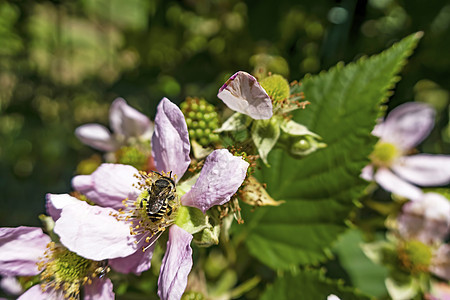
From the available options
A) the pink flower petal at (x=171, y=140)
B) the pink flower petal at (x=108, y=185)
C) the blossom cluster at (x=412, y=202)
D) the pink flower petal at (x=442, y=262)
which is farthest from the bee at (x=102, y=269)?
the pink flower petal at (x=442, y=262)

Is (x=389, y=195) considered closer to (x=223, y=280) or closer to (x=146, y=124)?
(x=223, y=280)

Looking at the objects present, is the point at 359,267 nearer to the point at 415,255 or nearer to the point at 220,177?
the point at 415,255

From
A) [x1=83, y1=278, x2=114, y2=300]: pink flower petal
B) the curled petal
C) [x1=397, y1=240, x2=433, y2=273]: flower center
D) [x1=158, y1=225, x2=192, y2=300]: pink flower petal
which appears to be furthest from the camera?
[x1=397, y1=240, x2=433, y2=273]: flower center

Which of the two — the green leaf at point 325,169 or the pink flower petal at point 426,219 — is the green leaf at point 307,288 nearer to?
the green leaf at point 325,169

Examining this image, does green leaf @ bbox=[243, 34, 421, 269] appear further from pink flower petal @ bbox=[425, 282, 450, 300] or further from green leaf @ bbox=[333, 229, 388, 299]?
pink flower petal @ bbox=[425, 282, 450, 300]

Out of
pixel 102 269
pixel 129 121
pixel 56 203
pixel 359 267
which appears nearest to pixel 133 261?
pixel 102 269

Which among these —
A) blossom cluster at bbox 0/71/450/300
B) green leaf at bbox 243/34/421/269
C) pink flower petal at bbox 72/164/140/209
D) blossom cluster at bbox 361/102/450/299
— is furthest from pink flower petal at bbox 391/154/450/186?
pink flower petal at bbox 72/164/140/209
